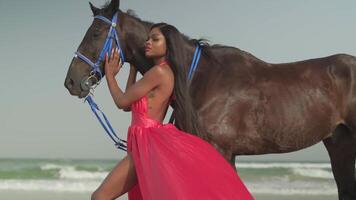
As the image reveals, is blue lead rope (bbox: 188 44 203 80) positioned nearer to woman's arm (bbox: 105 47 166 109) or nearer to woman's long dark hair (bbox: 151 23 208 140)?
woman's long dark hair (bbox: 151 23 208 140)

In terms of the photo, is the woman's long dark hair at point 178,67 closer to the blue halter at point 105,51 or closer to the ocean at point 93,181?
the blue halter at point 105,51

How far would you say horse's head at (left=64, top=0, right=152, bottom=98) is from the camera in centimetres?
380

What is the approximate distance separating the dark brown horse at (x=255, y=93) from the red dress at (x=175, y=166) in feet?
2.48

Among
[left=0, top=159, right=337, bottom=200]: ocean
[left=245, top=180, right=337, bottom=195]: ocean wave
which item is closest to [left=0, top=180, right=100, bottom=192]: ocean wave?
[left=0, top=159, right=337, bottom=200]: ocean

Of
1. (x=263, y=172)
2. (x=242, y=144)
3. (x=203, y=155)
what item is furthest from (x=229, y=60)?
(x=263, y=172)

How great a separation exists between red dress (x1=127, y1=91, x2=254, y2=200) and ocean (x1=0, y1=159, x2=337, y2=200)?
22.7 feet

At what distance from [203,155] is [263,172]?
1425cm

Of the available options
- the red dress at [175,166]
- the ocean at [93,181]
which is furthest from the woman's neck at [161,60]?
the ocean at [93,181]

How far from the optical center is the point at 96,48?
3814 mm

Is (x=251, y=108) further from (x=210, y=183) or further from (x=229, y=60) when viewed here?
(x=210, y=183)

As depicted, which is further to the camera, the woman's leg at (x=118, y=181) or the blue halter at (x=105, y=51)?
the blue halter at (x=105, y=51)

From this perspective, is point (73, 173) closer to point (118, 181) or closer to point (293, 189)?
point (293, 189)

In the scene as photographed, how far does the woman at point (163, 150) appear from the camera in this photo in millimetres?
2732

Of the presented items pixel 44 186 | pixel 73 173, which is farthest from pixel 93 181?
pixel 73 173
